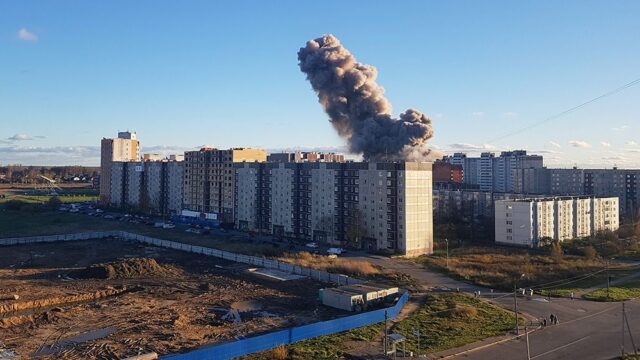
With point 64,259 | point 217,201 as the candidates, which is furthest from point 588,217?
point 64,259

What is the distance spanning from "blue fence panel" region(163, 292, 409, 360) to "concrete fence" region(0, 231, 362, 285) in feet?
34.2

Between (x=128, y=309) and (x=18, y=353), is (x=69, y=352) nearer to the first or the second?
(x=18, y=353)

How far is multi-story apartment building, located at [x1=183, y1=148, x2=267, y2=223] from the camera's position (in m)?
81.8

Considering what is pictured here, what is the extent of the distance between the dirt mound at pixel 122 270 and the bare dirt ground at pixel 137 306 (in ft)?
0.27

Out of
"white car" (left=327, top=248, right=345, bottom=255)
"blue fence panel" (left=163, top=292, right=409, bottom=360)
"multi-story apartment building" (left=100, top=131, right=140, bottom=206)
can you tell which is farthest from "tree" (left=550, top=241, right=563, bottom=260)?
"multi-story apartment building" (left=100, top=131, right=140, bottom=206)

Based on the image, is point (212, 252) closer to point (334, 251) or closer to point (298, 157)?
point (334, 251)

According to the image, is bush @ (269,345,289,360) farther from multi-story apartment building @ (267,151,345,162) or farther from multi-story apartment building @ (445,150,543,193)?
multi-story apartment building @ (445,150,543,193)

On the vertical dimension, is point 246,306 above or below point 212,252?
below

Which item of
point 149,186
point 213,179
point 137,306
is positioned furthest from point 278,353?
point 149,186

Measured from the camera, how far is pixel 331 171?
62438 mm

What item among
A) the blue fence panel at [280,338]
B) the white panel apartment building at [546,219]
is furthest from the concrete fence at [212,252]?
the white panel apartment building at [546,219]

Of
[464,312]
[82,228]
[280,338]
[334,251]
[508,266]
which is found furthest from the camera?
[82,228]

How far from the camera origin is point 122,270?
43.1 metres

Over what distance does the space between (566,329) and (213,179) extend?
6461 centimetres
